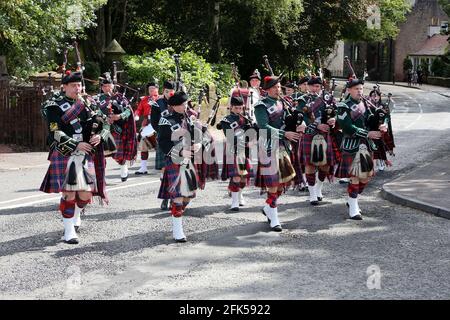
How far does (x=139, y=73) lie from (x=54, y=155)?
14.2 metres

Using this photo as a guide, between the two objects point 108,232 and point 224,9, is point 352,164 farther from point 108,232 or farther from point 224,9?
point 224,9

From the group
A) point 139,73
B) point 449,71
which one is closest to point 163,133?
point 139,73

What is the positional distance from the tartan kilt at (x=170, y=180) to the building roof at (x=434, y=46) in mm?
59065

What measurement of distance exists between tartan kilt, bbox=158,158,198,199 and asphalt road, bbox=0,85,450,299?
1.90ft

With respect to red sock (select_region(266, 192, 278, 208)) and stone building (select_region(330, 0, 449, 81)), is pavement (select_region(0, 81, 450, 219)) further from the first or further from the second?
stone building (select_region(330, 0, 449, 81))

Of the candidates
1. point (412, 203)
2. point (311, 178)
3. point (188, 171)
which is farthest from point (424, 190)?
point (188, 171)

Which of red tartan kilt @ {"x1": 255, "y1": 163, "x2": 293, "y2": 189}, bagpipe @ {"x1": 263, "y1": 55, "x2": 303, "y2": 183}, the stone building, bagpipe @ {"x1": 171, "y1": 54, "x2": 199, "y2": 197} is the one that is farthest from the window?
bagpipe @ {"x1": 171, "y1": 54, "x2": 199, "y2": 197}

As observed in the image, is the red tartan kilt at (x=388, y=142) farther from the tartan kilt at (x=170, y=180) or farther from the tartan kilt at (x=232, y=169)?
the tartan kilt at (x=170, y=180)

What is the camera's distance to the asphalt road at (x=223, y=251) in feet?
22.1

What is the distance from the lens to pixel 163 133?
8.90 metres

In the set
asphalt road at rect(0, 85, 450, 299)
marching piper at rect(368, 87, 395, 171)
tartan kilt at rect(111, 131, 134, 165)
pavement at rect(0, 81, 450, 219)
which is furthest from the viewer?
tartan kilt at rect(111, 131, 134, 165)

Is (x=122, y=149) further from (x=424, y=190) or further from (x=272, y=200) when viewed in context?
(x=424, y=190)

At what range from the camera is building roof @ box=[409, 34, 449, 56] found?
213ft

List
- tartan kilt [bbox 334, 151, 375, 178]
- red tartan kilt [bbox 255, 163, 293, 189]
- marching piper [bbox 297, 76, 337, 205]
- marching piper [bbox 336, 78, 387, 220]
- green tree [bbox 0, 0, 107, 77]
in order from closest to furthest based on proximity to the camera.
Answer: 1. red tartan kilt [bbox 255, 163, 293, 189]
2. marching piper [bbox 336, 78, 387, 220]
3. tartan kilt [bbox 334, 151, 375, 178]
4. marching piper [bbox 297, 76, 337, 205]
5. green tree [bbox 0, 0, 107, 77]
